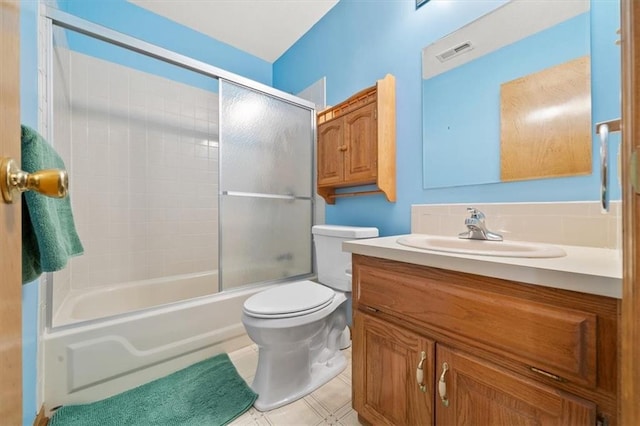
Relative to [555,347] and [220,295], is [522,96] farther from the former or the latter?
[220,295]

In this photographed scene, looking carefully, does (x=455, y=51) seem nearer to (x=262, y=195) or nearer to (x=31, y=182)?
(x=262, y=195)

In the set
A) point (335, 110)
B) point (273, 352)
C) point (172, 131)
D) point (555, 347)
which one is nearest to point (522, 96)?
point (555, 347)

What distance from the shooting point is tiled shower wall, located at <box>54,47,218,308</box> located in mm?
1757

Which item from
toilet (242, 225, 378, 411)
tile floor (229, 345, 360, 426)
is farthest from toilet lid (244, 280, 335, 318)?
tile floor (229, 345, 360, 426)

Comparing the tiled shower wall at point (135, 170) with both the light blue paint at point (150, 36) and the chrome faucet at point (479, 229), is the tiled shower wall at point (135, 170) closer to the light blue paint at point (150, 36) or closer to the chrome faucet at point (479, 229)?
the light blue paint at point (150, 36)

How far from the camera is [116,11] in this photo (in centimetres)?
184

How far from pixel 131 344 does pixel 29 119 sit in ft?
3.54

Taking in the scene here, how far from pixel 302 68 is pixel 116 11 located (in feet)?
4.58

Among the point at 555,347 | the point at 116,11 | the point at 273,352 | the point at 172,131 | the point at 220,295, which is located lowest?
the point at 273,352

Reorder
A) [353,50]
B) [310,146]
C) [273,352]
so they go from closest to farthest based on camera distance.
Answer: [273,352] < [353,50] < [310,146]

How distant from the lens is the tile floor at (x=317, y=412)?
109 cm

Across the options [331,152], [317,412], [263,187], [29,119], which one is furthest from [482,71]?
[29,119]

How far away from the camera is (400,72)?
153 cm

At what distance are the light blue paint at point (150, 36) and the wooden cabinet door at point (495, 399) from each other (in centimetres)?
267
